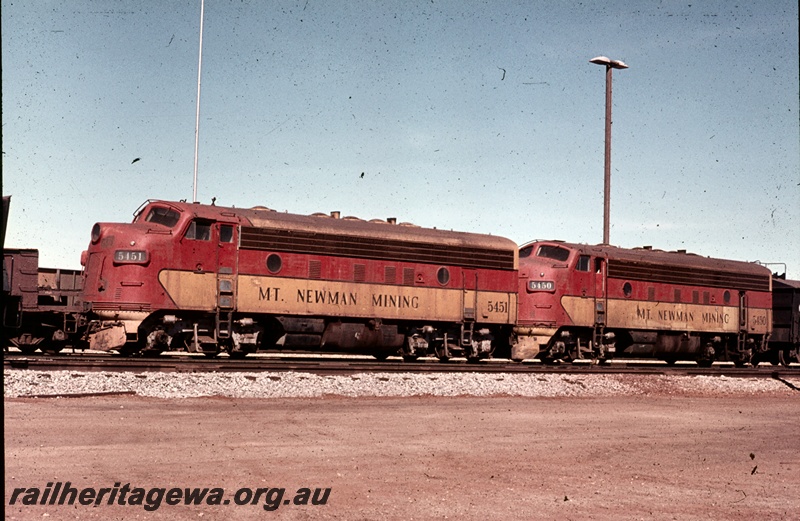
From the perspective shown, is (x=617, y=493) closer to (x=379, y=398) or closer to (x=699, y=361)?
(x=379, y=398)

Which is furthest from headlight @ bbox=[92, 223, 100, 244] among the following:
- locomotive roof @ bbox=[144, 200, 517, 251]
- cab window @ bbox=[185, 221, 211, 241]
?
cab window @ bbox=[185, 221, 211, 241]

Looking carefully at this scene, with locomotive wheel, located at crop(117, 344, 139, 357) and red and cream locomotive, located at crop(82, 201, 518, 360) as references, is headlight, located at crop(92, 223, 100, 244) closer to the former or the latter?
red and cream locomotive, located at crop(82, 201, 518, 360)

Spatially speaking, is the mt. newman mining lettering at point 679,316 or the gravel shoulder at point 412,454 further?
the mt. newman mining lettering at point 679,316

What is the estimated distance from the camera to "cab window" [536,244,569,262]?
96.2 ft

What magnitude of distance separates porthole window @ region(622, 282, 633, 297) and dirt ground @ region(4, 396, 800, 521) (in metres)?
13.5

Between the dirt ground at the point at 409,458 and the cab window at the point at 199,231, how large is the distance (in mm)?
7538

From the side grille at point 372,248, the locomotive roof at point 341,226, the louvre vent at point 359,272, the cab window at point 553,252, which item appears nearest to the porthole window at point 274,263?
the side grille at point 372,248

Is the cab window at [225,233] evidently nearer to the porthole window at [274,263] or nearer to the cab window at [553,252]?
the porthole window at [274,263]

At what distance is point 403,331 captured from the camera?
26828mm

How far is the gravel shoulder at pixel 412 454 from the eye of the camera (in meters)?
8.20

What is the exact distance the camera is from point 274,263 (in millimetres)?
23875

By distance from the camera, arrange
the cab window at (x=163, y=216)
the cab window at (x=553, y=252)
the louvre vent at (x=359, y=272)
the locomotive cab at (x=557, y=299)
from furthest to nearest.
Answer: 1. the cab window at (x=553, y=252)
2. the locomotive cab at (x=557, y=299)
3. the louvre vent at (x=359, y=272)
4. the cab window at (x=163, y=216)

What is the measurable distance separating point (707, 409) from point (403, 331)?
35.4 ft

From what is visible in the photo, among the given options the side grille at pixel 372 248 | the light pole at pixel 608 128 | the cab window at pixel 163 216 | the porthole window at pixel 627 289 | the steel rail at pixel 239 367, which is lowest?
the steel rail at pixel 239 367
